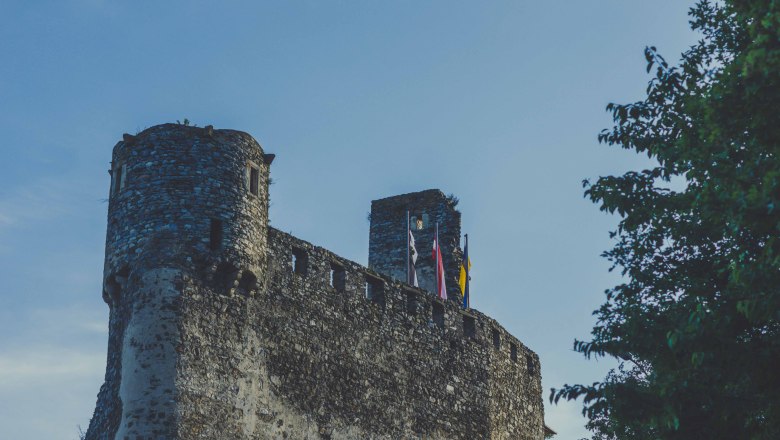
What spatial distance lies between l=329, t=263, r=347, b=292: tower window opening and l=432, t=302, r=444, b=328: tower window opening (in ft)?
12.3

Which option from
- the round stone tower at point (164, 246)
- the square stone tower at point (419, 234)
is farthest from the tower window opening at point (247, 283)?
the square stone tower at point (419, 234)

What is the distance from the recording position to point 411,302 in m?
27.1

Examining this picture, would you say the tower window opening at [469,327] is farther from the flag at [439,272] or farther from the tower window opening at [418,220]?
the tower window opening at [418,220]

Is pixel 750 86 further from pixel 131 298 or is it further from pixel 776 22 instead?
pixel 131 298

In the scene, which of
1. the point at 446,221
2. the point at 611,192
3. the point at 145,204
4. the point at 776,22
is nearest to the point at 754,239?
the point at 611,192

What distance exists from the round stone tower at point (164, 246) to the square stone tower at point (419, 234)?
9301mm

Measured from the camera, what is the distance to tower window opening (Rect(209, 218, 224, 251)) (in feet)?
70.2

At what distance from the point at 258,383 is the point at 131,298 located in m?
2.94

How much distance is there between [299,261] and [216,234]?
2937 millimetres

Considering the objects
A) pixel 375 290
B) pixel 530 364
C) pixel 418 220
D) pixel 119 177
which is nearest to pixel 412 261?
pixel 418 220

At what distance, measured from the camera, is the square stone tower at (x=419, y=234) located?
103ft

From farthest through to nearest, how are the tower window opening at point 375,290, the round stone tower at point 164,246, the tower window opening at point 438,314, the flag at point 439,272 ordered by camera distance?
the flag at point 439,272 < the tower window opening at point 438,314 < the tower window opening at point 375,290 < the round stone tower at point 164,246

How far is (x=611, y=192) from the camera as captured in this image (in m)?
18.7

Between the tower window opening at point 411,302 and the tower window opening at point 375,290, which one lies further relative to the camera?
the tower window opening at point 411,302
